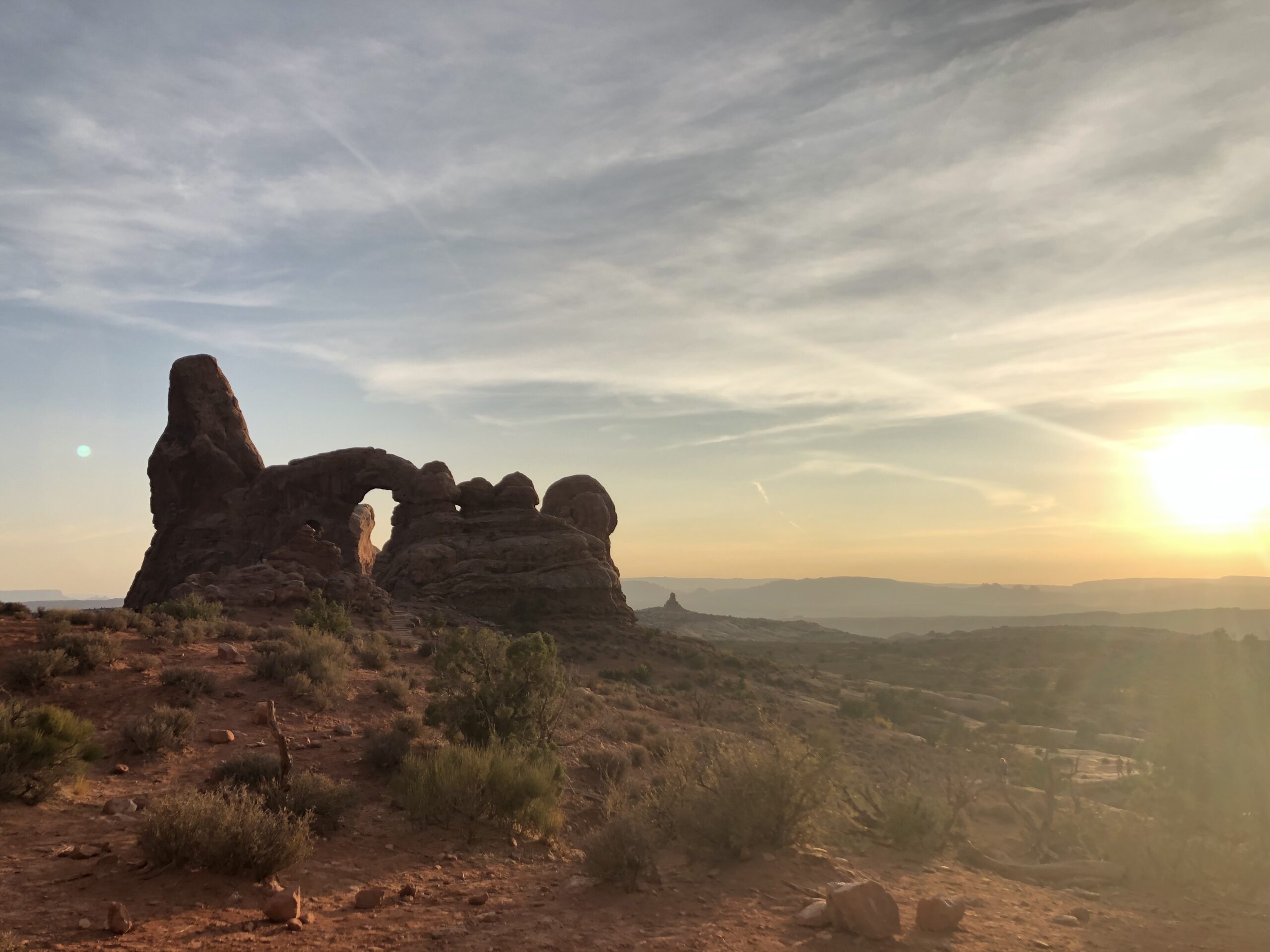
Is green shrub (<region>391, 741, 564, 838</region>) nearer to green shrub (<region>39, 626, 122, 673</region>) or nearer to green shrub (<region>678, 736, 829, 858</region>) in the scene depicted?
green shrub (<region>678, 736, 829, 858</region>)

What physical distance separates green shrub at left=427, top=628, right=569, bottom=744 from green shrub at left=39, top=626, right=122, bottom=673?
6.41 meters

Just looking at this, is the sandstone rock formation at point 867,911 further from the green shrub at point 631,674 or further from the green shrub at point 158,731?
the green shrub at point 631,674

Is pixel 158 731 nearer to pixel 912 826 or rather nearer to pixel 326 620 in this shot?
pixel 326 620

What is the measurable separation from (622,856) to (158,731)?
7.89 metres

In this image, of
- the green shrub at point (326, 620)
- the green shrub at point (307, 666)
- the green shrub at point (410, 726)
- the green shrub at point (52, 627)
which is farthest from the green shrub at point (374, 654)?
the green shrub at point (52, 627)

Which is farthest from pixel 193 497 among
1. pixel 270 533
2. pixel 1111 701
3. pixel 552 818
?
pixel 1111 701

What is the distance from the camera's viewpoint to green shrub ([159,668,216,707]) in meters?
13.3

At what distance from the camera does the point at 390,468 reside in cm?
4997

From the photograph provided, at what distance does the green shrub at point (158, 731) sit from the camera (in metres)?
10.9

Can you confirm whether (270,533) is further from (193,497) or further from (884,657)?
(884,657)

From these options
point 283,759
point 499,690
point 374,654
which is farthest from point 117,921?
point 374,654

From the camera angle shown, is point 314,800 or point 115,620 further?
point 115,620

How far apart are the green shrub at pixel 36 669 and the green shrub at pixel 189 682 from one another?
1651 mm

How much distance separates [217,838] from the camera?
23.0 feet
